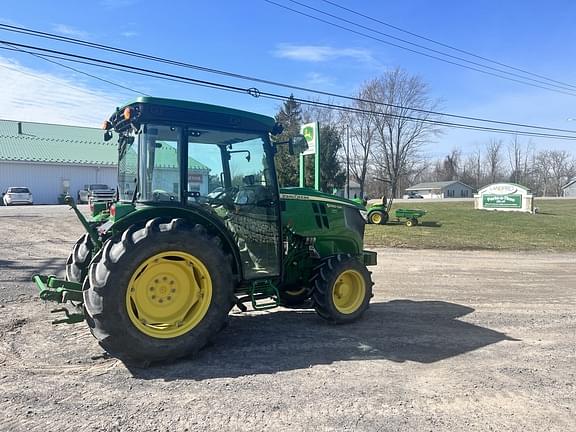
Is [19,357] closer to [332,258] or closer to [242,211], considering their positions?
[242,211]

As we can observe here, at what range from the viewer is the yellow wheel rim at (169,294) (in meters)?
4.47

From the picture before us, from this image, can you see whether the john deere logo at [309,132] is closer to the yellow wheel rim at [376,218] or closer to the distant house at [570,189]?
the yellow wheel rim at [376,218]

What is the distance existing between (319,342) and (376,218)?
1820 centimetres

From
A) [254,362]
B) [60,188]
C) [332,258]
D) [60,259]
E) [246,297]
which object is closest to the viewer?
[254,362]

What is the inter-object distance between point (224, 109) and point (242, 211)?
1164mm

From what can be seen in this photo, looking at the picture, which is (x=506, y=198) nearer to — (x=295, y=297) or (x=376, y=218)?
(x=376, y=218)

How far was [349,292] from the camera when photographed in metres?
6.27

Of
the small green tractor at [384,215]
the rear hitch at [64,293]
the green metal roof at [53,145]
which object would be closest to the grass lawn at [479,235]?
the small green tractor at [384,215]

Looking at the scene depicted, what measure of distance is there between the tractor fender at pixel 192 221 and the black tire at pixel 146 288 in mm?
164

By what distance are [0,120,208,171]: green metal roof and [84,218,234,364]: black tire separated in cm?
3321

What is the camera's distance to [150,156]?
4867 mm

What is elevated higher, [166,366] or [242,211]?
[242,211]

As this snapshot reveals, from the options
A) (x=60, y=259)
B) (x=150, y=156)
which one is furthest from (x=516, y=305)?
(x=60, y=259)

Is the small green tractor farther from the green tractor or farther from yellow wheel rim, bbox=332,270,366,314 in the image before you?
the green tractor
